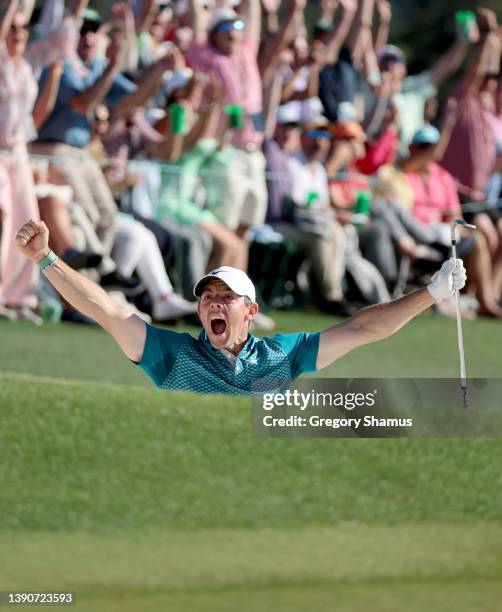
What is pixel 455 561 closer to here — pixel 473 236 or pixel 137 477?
pixel 137 477

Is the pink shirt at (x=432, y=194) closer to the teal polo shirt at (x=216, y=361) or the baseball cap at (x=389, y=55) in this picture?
the baseball cap at (x=389, y=55)

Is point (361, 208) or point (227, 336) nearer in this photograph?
point (227, 336)

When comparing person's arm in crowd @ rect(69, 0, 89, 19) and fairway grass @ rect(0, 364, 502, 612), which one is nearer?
fairway grass @ rect(0, 364, 502, 612)

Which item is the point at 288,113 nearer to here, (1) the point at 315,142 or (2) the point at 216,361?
(1) the point at 315,142

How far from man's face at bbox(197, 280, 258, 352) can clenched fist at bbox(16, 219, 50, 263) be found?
62 centimetres

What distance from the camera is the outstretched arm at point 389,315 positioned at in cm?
580

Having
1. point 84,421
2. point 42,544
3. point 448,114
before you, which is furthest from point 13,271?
point 448,114

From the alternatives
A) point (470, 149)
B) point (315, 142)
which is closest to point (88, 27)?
point (315, 142)

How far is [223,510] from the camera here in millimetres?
9227

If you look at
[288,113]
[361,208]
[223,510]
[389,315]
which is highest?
[389,315]

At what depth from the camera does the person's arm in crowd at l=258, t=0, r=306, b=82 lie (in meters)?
13.6

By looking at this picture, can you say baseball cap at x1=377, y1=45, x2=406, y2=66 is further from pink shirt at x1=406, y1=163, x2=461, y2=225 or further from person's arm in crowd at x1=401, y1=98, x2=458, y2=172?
pink shirt at x1=406, y1=163, x2=461, y2=225

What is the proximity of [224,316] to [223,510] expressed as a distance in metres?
3.50

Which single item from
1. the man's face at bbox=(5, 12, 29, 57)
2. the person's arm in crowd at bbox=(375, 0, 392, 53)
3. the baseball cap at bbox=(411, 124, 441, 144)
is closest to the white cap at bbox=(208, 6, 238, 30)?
the man's face at bbox=(5, 12, 29, 57)
